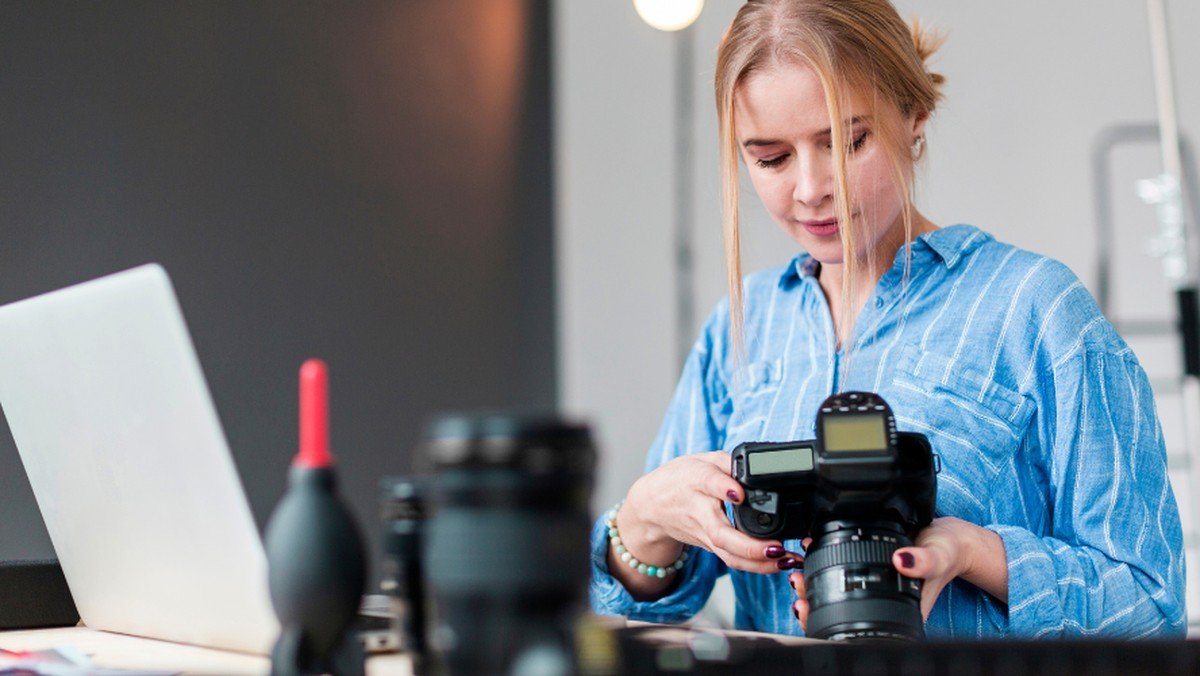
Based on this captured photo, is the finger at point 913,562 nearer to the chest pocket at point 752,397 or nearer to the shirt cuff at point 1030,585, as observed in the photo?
the shirt cuff at point 1030,585

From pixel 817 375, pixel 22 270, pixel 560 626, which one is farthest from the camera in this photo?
pixel 22 270

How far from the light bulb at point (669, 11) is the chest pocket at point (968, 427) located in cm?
135

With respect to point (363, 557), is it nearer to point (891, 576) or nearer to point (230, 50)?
point (891, 576)

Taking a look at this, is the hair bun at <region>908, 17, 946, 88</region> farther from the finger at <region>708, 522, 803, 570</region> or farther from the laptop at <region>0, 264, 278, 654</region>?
the laptop at <region>0, 264, 278, 654</region>

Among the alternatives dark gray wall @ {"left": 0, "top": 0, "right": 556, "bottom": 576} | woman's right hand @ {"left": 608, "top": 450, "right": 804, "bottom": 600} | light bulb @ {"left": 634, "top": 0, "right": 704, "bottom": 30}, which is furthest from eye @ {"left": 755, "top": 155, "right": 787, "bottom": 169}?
light bulb @ {"left": 634, "top": 0, "right": 704, "bottom": 30}

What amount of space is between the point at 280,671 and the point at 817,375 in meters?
0.79

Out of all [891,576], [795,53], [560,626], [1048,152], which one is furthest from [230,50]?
[560,626]

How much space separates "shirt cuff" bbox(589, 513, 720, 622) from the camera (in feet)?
3.82

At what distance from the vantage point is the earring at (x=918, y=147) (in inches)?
48.0

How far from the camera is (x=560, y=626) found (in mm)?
450

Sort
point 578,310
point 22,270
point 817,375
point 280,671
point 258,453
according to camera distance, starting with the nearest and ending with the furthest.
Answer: point 280,671 < point 817,375 < point 22,270 < point 258,453 < point 578,310

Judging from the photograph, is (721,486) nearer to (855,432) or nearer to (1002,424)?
(855,432)

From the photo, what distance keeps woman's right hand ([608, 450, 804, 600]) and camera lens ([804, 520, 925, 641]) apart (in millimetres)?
95

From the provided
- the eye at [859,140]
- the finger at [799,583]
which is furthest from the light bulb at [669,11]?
the finger at [799,583]
